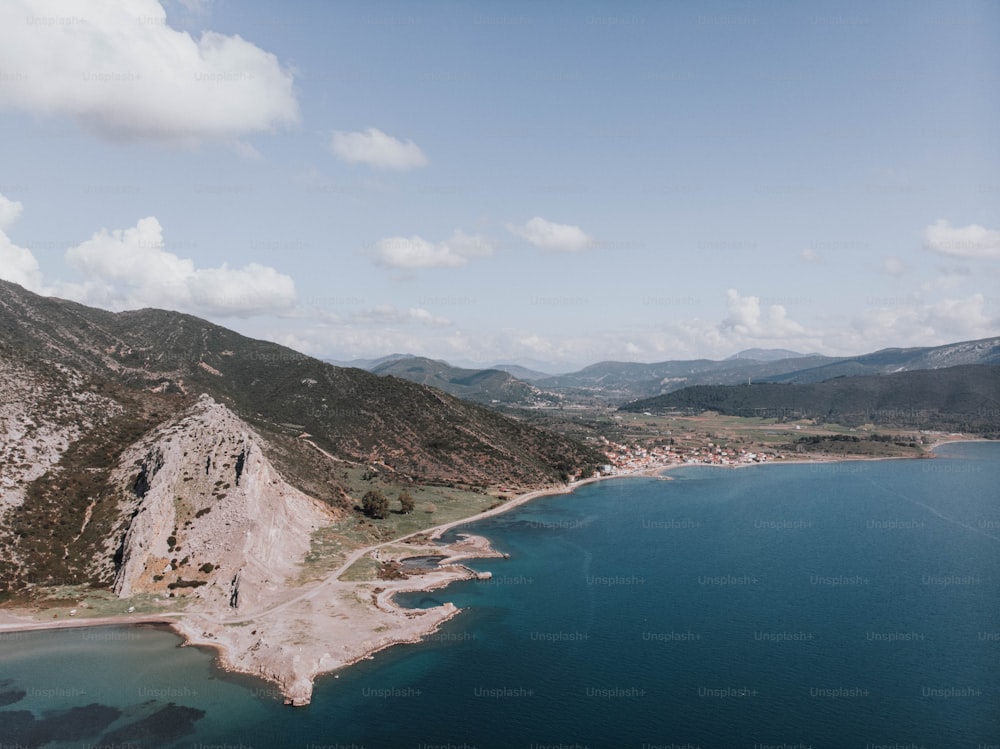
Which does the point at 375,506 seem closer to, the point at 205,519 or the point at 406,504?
the point at 406,504

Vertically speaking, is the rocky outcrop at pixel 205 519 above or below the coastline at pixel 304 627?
above

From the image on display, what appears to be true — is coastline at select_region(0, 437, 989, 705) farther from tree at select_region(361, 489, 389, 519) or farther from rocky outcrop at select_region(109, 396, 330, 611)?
tree at select_region(361, 489, 389, 519)

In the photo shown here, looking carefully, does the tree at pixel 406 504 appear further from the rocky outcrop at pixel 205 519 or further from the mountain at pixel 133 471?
the rocky outcrop at pixel 205 519

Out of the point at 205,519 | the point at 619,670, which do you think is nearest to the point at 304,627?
the point at 205,519

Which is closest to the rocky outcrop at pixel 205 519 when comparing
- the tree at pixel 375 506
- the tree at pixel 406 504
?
the tree at pixel 375 506

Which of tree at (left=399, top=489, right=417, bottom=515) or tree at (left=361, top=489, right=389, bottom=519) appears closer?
tree at (left=361, top=489, right=389, bottom=519)

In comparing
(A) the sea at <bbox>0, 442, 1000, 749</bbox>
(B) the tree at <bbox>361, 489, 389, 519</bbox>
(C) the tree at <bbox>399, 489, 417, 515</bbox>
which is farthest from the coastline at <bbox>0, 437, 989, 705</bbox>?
(C) the tree at <bbox>399, 489, 417, 515</bbox>
